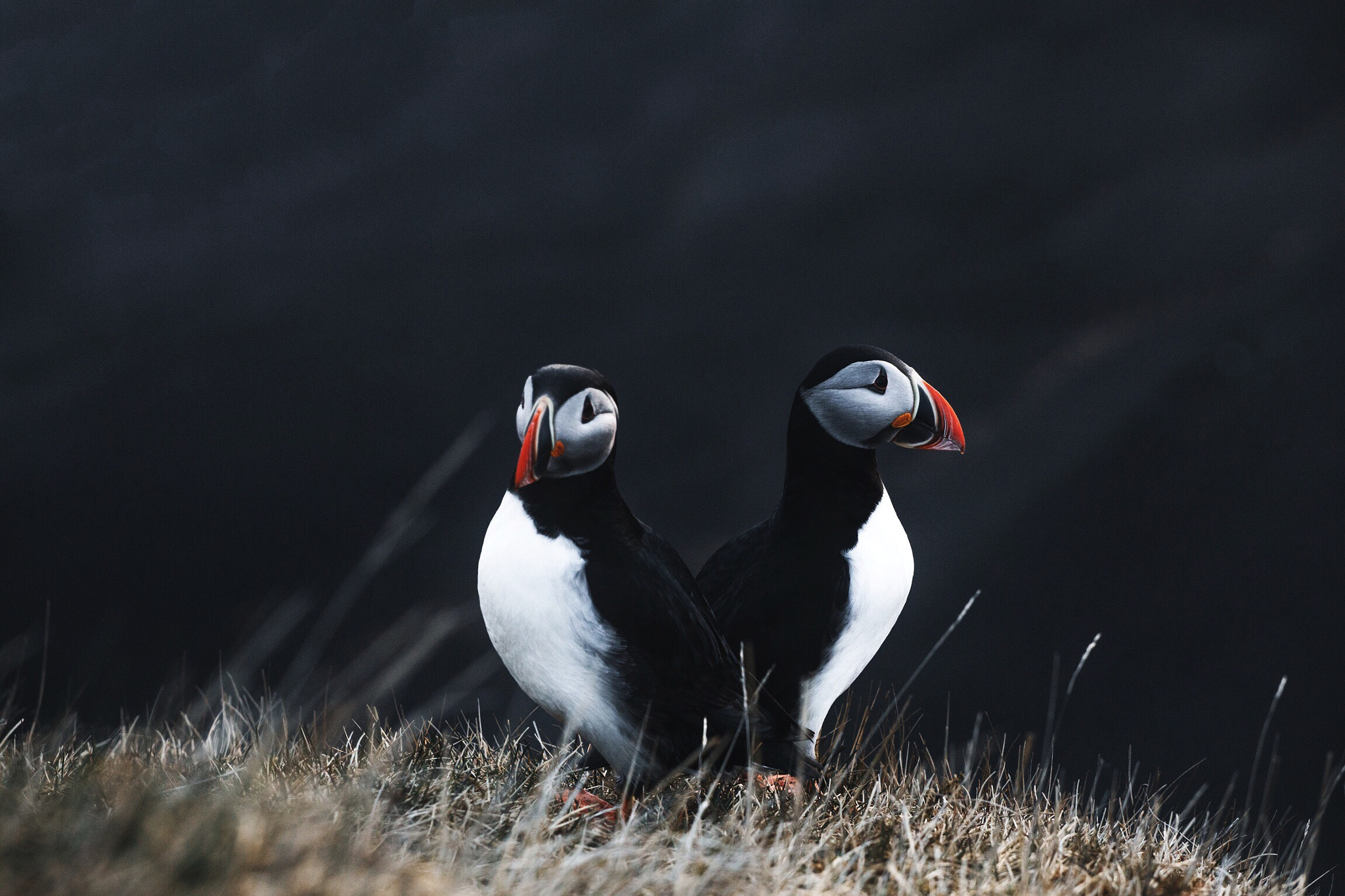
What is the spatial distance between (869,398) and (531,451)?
1.33m

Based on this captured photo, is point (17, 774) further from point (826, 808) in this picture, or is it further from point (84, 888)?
point (826, 808)

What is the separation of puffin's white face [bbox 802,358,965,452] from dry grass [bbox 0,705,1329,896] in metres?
1.14

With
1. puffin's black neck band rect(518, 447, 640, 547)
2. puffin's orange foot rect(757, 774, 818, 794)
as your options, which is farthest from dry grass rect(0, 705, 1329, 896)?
puffin's black neck band rect(518, 447, 640, 547)

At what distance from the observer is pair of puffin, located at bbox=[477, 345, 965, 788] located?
340 cm

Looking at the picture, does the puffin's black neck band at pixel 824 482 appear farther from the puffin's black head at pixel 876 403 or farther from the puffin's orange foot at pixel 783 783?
the puffin's orange foot at pixel 783 783

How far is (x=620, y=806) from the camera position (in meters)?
3.21

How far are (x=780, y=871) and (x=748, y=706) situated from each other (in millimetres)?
849

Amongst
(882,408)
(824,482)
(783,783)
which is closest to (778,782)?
(783,783)

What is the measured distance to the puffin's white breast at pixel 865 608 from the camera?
12.7 ft

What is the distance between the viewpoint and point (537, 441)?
324 centimetres

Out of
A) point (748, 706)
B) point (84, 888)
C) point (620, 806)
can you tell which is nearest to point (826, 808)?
point (748, 706)

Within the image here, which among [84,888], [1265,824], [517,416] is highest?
[517,416]

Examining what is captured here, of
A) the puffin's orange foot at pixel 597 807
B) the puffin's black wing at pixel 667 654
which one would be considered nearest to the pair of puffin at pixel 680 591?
the puffin's black wing at pixel 667 654

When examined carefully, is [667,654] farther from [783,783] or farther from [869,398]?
[869,398]
